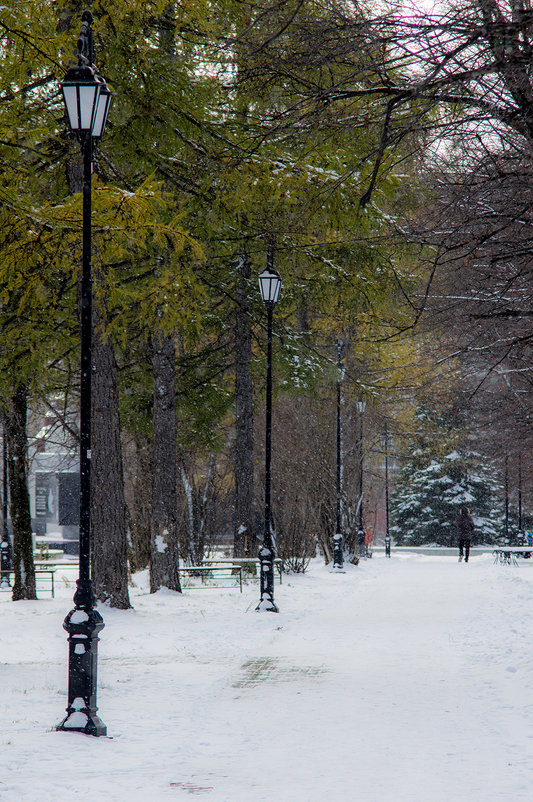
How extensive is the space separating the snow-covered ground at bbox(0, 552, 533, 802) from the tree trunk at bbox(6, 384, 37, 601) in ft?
8.31

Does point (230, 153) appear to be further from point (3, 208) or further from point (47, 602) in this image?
point (47, 602)

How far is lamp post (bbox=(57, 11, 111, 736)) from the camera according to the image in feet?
23.1

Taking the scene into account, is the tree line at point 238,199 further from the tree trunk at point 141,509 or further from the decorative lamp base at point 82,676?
the decorative lamp base at point 82,676

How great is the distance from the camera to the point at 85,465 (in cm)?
749

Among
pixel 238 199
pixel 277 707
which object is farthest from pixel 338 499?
pixel 277 707

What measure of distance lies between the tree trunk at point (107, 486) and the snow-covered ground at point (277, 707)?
2.05 feet

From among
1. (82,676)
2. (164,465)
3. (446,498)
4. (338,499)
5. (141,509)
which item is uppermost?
(164,465)

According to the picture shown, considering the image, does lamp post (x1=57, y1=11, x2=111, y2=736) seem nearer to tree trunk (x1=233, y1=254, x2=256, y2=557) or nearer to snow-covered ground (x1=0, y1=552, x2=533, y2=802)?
snow-covered ground (x1=0, y1=552, x2=533, y2=802)

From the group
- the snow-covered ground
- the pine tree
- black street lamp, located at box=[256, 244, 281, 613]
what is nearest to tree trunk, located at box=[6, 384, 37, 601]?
the snow-covered ground

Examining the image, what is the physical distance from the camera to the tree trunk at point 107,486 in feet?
45.6

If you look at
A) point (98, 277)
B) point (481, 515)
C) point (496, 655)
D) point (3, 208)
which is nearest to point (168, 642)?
point (496, 655)

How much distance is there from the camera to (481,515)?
57312mm

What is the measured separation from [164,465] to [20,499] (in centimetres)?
303

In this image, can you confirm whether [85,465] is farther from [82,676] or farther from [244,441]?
[244,441]
